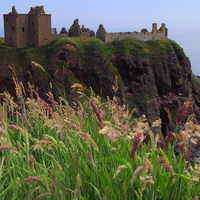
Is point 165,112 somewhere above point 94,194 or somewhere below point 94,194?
below

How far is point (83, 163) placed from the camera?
183 inches

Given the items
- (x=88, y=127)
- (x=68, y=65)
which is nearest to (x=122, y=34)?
(x=68, y=65)

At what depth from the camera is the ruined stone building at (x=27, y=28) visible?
50434 millimetres

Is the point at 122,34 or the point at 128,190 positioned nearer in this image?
the point at 128,190

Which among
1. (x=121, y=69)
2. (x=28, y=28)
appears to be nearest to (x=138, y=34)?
(x=121, y=69)

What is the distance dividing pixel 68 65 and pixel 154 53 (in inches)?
745

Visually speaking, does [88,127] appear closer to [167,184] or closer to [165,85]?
[167,184]

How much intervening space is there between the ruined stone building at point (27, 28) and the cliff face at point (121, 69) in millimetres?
1921

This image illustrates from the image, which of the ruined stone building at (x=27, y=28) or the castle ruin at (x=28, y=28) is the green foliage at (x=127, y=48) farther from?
the ruined stone building at (x=27, y=28)

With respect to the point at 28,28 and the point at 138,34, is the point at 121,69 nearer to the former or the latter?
the point at 138,34

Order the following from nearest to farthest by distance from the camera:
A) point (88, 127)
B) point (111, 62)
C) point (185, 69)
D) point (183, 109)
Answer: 1. point (183, 109)
2. point (88, 127)
3. point (111, 62)
4. point (185, 69)

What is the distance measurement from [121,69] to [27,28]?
1659 centimetres

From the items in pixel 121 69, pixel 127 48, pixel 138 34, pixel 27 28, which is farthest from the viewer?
pixel 138 34

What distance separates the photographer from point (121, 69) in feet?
183
